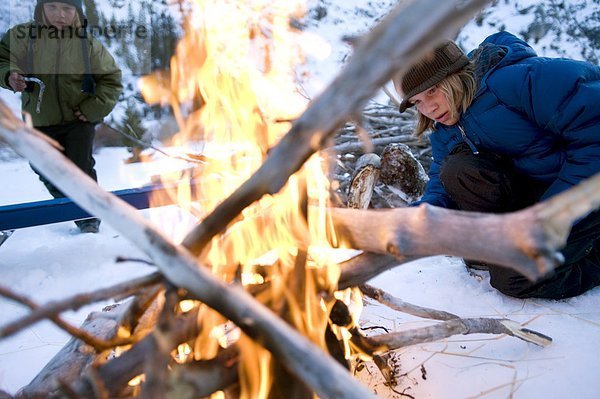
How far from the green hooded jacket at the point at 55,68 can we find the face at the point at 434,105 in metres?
2.71

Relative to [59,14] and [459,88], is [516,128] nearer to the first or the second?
[459,88]

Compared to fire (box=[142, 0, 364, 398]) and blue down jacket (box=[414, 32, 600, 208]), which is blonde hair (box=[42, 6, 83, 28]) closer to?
fire (box=[142, 0, 364, 398])

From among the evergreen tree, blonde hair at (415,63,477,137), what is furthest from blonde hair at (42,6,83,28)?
the evergreen tree

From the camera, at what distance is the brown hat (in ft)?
6.68

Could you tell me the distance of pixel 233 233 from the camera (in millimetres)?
1480

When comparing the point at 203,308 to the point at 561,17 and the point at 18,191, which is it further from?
the point at 561,17

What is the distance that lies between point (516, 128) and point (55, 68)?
344 cm

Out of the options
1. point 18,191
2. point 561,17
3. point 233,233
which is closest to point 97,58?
point 18,191

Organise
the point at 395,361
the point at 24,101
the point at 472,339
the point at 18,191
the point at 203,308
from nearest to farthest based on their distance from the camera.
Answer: the point at 203,308, the point at 395,361, the point at 472,339, the point at 24,101, the point at 18,191

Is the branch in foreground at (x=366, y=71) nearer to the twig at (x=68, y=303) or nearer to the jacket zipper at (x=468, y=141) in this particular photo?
the twig at (x=68, y=303)

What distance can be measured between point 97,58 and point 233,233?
2985mm

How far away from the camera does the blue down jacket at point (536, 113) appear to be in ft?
6.48

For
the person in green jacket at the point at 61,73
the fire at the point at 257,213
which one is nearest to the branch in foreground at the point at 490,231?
the fire at the point at 257,213

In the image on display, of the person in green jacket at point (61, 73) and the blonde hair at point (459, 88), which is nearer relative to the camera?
the blonde hair at point (459, 88)
